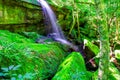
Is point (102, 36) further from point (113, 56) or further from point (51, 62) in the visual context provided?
point (113, 56)

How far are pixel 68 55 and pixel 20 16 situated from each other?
3.11m

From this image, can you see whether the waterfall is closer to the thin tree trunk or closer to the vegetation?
the vegetation

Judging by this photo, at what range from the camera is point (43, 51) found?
5.45 metres

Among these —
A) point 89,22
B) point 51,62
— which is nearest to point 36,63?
point 51,62

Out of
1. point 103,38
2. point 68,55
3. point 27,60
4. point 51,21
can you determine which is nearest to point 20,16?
point 51,21

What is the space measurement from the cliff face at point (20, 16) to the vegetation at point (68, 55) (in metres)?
0.06

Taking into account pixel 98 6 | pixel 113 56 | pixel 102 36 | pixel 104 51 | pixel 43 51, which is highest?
pixel 98 6

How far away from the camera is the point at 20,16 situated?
28.4 feet

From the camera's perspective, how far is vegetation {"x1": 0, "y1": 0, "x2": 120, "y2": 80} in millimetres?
3438

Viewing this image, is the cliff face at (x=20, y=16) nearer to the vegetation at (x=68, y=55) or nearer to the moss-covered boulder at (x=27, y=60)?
the vegetation at (x=68, y=55)

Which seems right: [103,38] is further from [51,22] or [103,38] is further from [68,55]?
[51,22]

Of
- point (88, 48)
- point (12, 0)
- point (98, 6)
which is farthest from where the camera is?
point (12, 0)

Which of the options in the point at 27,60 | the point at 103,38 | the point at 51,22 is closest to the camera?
the point at 103,38

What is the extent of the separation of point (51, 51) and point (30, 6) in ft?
11.6
